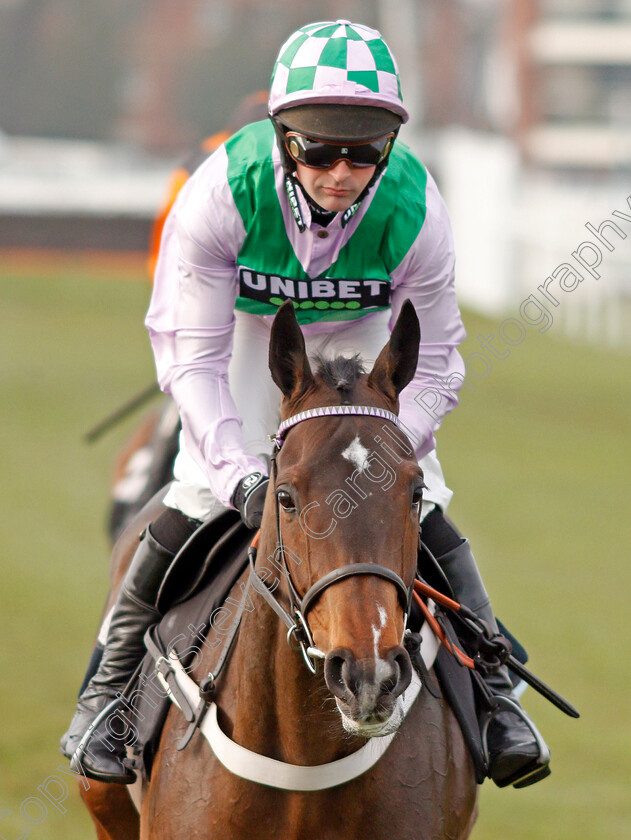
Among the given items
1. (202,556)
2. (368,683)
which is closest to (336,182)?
(202,556)

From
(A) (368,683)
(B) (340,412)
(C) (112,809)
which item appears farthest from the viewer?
(C) (112,809)

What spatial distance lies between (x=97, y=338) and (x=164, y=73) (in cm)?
3630

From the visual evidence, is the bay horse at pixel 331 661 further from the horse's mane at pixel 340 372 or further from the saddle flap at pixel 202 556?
the saddle flap at pixel 202 556

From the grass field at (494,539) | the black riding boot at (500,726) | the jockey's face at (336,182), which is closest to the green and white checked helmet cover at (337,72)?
the jockey's face at (336,182)

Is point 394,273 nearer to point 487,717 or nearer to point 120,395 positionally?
point 487,717

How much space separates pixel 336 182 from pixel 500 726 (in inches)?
62.0

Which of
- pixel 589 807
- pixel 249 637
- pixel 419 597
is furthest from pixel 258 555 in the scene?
pixel 589 807

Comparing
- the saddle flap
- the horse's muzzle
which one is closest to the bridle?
the horse's muzzle

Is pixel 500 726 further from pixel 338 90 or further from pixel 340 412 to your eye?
pixel 338 90

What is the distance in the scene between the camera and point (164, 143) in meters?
53.1

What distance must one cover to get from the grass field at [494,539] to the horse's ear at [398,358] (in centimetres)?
320

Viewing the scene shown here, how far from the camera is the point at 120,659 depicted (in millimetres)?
3711

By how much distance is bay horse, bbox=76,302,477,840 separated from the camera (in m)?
2.49

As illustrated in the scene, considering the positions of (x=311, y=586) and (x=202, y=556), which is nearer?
(x=311, y=586)
